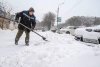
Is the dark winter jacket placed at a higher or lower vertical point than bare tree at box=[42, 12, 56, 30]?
lower

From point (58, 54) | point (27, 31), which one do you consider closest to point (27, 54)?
point (58, 54)

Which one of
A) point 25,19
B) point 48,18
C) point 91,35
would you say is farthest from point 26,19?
point 48,18

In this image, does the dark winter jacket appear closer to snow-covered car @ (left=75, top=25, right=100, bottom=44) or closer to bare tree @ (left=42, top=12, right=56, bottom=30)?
snow-covered car @ (left=75, top=25, right=100, bottom=44)

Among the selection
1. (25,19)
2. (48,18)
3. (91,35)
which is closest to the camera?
(25,19)

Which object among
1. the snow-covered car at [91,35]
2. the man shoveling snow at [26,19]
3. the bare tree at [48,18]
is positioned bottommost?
the snow-covered car at [91,35]

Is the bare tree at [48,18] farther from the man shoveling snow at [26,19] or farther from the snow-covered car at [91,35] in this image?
the man shoveling snow at [26,19]

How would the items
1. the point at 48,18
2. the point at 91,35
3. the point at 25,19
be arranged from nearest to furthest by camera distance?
the point at 25,19
the point at 91,35
the point at 48,18

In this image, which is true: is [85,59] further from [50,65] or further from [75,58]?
[50,65]

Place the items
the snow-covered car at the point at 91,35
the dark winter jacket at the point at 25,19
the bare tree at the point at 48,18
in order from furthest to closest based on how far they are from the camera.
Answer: the bare tree at the point at 48,18, the snow-covered car at the point at 91,35, the dark winter jacket at the point at 25,19

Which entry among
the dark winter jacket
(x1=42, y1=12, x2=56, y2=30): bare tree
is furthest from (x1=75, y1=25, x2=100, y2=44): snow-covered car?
(x1=42, y1=12, x2=56, y2=30): bare tree

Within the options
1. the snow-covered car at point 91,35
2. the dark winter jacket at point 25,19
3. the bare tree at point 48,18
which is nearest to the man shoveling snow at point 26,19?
the dark winter jacket at point 25,19

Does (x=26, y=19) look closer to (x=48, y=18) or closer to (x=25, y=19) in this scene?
(x=25, y=19)

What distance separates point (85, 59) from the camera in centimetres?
386

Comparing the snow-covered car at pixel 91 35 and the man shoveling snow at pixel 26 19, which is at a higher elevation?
the man shoveling snow at pixel 26 19
